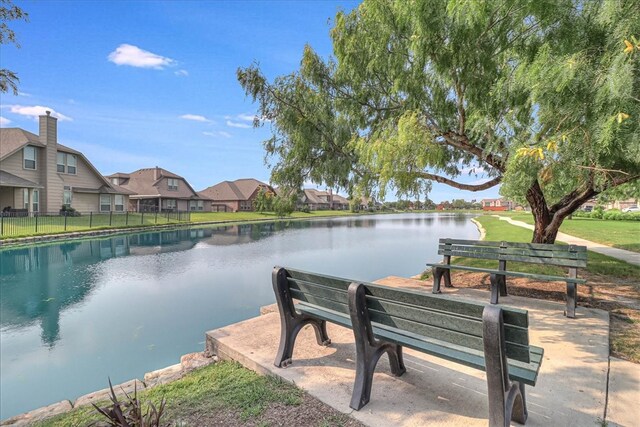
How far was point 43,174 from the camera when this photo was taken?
88.9 feet

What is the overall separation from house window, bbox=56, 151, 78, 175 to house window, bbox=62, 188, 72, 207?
5.59 feet

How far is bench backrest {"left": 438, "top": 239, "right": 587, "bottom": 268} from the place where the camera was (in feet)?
17.7

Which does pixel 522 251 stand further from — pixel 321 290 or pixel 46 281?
pixel 46 281

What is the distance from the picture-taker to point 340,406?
2.80 meters

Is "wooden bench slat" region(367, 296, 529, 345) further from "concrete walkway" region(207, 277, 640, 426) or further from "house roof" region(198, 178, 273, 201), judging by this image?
"house roof" region(198, 178, 273, 201)

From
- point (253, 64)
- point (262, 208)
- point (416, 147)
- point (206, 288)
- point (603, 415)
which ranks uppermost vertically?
point (253, 64)

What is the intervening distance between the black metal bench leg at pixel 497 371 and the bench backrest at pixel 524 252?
377cm

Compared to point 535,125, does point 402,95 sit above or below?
above

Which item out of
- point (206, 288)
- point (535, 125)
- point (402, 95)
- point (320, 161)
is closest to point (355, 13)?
point (402, 95)

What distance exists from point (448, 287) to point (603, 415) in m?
4.25

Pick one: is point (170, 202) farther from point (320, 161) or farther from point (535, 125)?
point (535, 125)

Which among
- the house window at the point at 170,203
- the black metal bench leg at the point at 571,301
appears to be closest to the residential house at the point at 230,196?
the house window at the point at 170,203

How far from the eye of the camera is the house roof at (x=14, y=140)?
24.7 m

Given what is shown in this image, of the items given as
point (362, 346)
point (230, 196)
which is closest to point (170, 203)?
point (230, 196)
